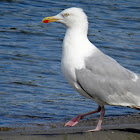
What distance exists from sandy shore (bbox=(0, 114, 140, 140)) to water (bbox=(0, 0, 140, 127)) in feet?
1.16

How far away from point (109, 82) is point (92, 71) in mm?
293

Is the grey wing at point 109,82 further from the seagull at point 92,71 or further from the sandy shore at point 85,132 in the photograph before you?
→ the sandy shore at point 85,132

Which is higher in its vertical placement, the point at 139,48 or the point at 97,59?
the point at 97,59

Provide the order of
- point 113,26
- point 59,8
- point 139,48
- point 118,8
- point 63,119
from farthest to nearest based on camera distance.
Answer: point 118,8 → point 59,8 → point 113,26 → point 139,48 → point 63,119

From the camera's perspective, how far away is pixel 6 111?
814 centimetres

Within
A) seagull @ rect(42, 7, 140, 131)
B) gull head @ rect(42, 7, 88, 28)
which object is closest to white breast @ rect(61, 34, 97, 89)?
seagull @ rect(42, 7, 140, 131)

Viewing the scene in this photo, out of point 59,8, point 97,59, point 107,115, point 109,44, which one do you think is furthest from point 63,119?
point 59,8

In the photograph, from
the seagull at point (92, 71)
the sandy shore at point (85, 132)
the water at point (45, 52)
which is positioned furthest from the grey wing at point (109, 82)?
the water at point (45, 52)

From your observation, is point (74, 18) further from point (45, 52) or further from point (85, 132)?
point (45, 52)

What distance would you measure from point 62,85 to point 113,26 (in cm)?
528

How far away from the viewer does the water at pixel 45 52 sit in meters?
8.38

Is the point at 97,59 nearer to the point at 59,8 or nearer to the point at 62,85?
the point at 62,85

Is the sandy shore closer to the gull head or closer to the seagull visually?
the seagull

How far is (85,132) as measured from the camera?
6.32 m
